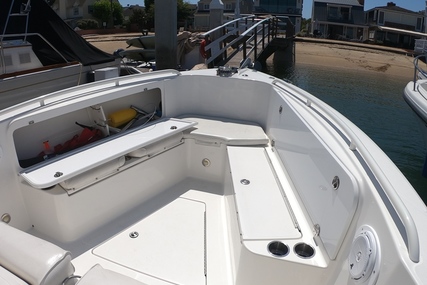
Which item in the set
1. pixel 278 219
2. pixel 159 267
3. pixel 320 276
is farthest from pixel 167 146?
pixel 320 276

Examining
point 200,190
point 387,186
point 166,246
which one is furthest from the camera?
point 200,190

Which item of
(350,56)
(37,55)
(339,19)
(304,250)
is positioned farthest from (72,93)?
(339,19)

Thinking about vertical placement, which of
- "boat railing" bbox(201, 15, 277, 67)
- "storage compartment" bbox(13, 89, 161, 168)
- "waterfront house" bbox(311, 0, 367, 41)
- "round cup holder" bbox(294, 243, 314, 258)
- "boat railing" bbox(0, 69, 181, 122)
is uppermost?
"waterfront house" bbox(311, 0, 367, 41)

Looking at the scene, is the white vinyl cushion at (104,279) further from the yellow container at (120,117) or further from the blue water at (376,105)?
the blue water at (376,105)

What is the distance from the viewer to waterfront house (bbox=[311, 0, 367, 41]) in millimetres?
28750

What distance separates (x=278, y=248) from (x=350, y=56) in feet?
60.8

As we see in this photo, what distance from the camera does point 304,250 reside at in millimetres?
1574

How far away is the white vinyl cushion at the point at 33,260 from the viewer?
41.7 inches

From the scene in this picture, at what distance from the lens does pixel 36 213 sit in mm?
2102

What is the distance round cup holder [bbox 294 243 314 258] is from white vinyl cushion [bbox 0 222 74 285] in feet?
3.13

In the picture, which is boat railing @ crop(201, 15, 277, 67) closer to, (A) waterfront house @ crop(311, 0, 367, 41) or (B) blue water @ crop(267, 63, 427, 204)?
(B) blue water @ crop(267, 63, 427, 204)

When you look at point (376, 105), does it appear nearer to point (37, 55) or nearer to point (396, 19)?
point (37, 55)

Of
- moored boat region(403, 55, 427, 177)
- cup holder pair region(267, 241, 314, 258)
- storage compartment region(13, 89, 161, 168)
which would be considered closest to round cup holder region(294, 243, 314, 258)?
cup holder pair region(267, 241, 314, 258)

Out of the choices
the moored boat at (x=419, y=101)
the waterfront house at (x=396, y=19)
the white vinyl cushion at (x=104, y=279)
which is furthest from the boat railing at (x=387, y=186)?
the waterfront house at (x=396, y=19)
